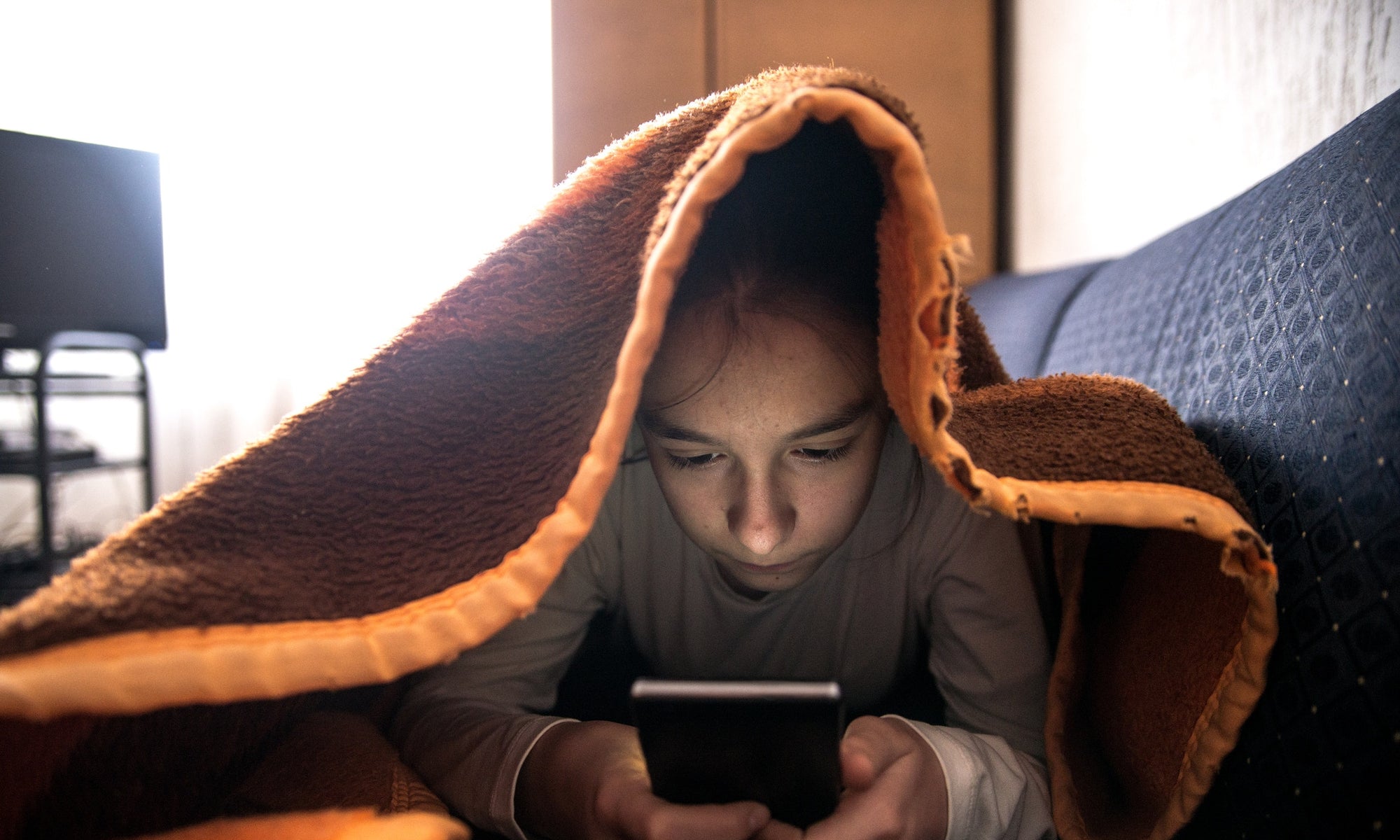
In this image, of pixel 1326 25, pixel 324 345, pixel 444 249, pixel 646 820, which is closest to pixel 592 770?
pixel 646 820

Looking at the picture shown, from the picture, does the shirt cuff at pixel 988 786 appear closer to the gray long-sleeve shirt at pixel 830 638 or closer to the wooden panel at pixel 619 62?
the gray long-sleeve shirt at pixel 830 638

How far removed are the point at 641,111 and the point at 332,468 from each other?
1.43 metres

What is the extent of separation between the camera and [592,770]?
0.44 meters

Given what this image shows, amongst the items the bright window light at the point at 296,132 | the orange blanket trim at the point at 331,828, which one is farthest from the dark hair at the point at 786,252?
the bright window light at the point at 296,132

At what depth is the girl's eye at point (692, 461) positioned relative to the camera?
0.50 m

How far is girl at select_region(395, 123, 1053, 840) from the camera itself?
0.44m

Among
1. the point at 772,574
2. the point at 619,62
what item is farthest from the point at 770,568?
the point at 619,62

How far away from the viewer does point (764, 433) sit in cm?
48

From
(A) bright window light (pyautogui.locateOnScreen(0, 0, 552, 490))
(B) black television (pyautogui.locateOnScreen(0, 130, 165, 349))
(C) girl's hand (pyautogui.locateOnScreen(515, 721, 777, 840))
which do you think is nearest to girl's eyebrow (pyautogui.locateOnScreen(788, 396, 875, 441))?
(C) girl's hand (pyautogui.locateOnScreen(515, 721, 777, 840))

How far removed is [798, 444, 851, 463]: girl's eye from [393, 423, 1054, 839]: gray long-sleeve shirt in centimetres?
10

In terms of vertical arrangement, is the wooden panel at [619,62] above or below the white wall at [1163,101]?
above

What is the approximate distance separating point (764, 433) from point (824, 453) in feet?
0.17

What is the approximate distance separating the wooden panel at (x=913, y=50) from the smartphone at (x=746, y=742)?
4.87ft

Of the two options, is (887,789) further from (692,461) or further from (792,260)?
(792,260)
